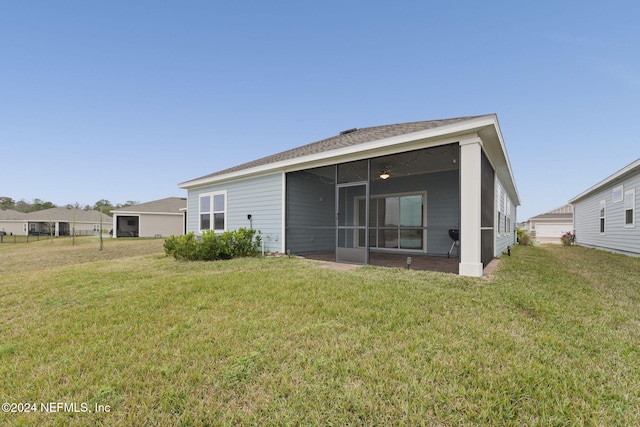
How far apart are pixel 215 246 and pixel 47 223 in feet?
118

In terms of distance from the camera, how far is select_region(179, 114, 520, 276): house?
6.40 meters

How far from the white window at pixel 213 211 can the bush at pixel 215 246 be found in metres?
1.80

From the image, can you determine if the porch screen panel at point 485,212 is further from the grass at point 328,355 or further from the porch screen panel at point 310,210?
the porch screen panel at point 310,210

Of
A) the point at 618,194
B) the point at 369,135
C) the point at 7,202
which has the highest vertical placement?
the point at 7,202

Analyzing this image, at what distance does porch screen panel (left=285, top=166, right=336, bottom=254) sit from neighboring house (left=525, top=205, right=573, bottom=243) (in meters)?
25.9

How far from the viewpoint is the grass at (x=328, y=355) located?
5.38 ft

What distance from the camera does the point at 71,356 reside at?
232 cm

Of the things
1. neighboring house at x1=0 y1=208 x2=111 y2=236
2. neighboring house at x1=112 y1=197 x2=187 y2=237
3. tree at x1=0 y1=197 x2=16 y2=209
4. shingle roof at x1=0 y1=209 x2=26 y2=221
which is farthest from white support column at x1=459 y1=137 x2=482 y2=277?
tree at x1=0 y1=197 x2=16 y2=209

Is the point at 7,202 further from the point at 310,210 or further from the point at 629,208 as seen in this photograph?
the point at 629,208

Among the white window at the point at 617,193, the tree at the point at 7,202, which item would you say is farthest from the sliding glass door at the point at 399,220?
the tree at the point at 7,202

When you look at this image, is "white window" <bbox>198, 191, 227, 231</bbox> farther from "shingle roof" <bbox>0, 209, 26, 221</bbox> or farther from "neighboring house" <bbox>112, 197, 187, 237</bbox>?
"shingle roof" <bbox>0, 209, 26, 221</bbox>

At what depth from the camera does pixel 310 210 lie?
29.9 feet

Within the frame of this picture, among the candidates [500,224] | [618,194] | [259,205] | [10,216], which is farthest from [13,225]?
[618,194]

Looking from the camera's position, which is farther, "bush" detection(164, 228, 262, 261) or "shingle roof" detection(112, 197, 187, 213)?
"shingle roof" detection(112, 197, 187, 213)
